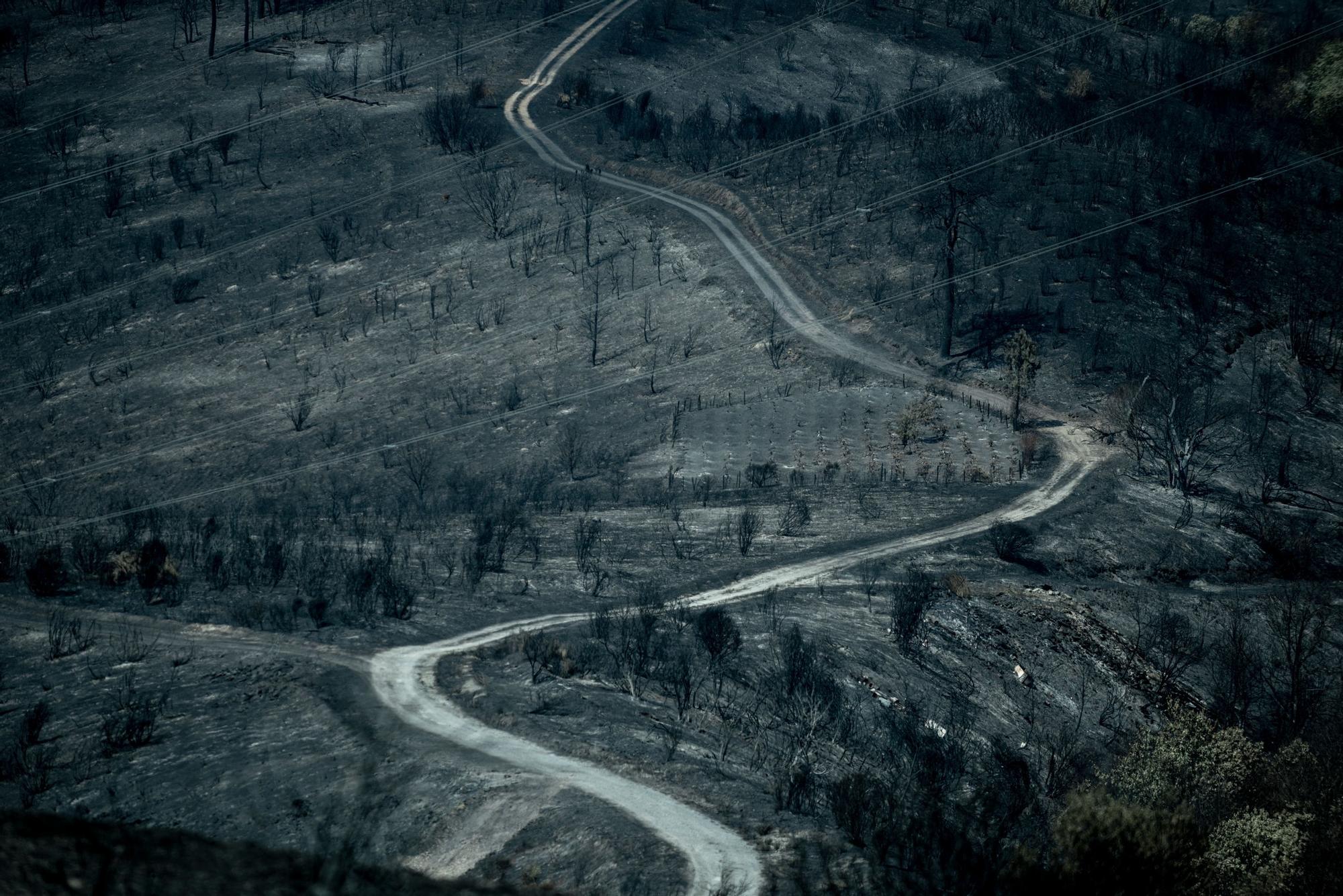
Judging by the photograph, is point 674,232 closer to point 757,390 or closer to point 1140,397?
point 757,390

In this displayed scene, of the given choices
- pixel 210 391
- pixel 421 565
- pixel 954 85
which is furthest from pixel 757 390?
pixel 954 85

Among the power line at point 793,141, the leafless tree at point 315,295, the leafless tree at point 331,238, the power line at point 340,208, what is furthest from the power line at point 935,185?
the power line at point 340,208

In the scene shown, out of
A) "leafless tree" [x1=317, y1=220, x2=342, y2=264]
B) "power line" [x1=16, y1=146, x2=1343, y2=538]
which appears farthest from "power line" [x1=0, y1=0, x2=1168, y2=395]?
"power line" [x1=16, y1=146, x2=1343, y2=538]

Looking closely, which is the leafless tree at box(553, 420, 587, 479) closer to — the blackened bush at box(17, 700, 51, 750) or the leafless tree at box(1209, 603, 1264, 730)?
the leafless tree at box(1209, 603, 1264, 730)

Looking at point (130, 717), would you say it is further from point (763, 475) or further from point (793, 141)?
point (793, 141)

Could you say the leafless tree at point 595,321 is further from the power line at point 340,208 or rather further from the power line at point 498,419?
the power line at point 340,208

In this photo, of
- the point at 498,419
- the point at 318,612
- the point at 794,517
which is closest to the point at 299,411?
the point at 498,419
